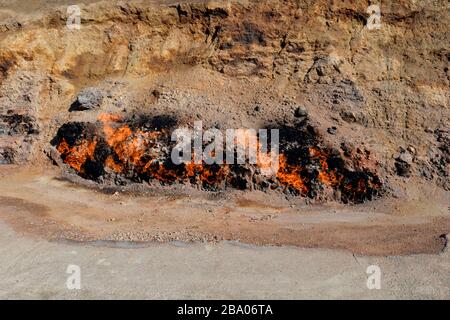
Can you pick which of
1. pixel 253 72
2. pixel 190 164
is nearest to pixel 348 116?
pixel 253 72

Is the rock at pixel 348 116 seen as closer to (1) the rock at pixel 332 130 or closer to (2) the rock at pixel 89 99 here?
(1) the rock at pixel 332 130

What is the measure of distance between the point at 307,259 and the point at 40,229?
6819 mm

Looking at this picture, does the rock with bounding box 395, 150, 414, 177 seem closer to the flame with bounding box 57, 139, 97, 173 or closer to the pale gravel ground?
the pale gravel ground

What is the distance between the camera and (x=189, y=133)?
15266 millimetres

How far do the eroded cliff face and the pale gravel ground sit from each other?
196 inches

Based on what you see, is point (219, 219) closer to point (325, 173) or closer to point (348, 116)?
point (325, 173)

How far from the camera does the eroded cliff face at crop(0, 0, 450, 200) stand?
1531cm

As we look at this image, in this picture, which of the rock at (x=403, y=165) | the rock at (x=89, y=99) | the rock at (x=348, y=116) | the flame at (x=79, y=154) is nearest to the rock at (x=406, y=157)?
Answer: the rock at (x=403, y=165)

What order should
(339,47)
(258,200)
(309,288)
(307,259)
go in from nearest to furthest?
(309,288)
(307,259)
(258,200)
(339,47)

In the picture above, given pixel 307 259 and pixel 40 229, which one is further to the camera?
pixel 40 229

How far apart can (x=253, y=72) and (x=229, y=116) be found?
2274mm

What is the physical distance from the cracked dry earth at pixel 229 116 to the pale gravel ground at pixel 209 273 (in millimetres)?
711
